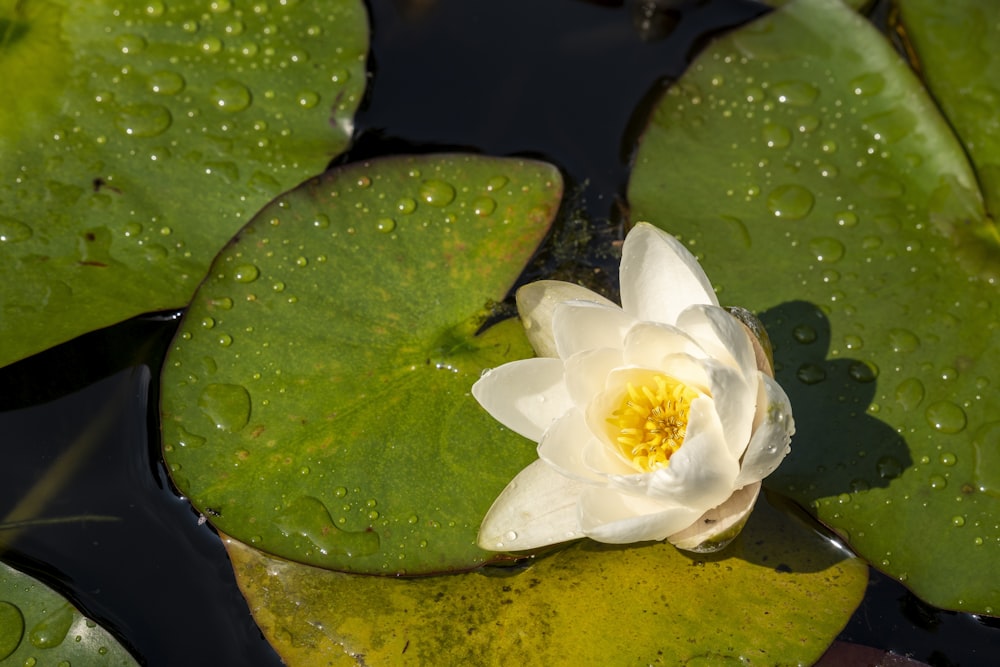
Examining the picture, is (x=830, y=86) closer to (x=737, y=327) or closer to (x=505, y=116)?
(x=505, y=116)

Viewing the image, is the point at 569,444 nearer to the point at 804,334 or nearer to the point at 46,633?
the point at 804,334

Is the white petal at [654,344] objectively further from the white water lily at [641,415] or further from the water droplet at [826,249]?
the water droplet at [826,249]

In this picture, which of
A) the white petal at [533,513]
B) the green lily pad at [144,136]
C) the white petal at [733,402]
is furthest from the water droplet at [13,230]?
the white petal at [733,402]

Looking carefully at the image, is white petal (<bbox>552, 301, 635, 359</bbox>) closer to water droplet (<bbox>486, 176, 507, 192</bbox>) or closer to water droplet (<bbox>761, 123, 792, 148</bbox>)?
water droplet (<bbox>486, 176, 507, 192</bbox>)

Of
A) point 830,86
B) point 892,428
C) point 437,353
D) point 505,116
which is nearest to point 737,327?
point 892,428

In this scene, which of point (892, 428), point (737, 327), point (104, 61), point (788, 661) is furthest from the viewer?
point (104, 61)

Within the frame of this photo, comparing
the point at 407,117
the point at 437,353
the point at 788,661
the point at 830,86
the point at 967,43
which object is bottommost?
the point at 788,661

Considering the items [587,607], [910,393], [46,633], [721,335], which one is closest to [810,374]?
[910,393]
